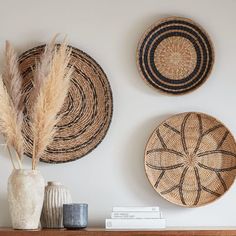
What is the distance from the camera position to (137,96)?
262 cm

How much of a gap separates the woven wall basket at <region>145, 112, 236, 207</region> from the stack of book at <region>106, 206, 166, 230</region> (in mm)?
221

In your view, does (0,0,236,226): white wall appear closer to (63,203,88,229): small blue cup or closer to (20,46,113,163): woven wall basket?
(20,46,113,163): woven wall basket

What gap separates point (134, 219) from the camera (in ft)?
7.57

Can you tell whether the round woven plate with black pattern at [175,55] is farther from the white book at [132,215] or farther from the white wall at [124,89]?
the white book at [132,215]

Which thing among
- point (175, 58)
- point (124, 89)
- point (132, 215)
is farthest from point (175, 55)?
point (132, 215)

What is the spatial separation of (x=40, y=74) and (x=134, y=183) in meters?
0.71

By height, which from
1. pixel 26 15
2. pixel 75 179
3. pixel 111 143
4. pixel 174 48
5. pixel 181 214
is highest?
pixel 26 15

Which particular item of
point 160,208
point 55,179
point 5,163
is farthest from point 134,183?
point 5,163

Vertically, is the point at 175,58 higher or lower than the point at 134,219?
higher

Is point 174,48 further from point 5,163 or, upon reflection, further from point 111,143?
point 5,163

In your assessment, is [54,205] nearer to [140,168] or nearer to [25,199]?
[25,199]

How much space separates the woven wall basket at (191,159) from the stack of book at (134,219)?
0.72 feet

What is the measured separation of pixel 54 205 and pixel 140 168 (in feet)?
1.58

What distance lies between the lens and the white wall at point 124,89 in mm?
2551
